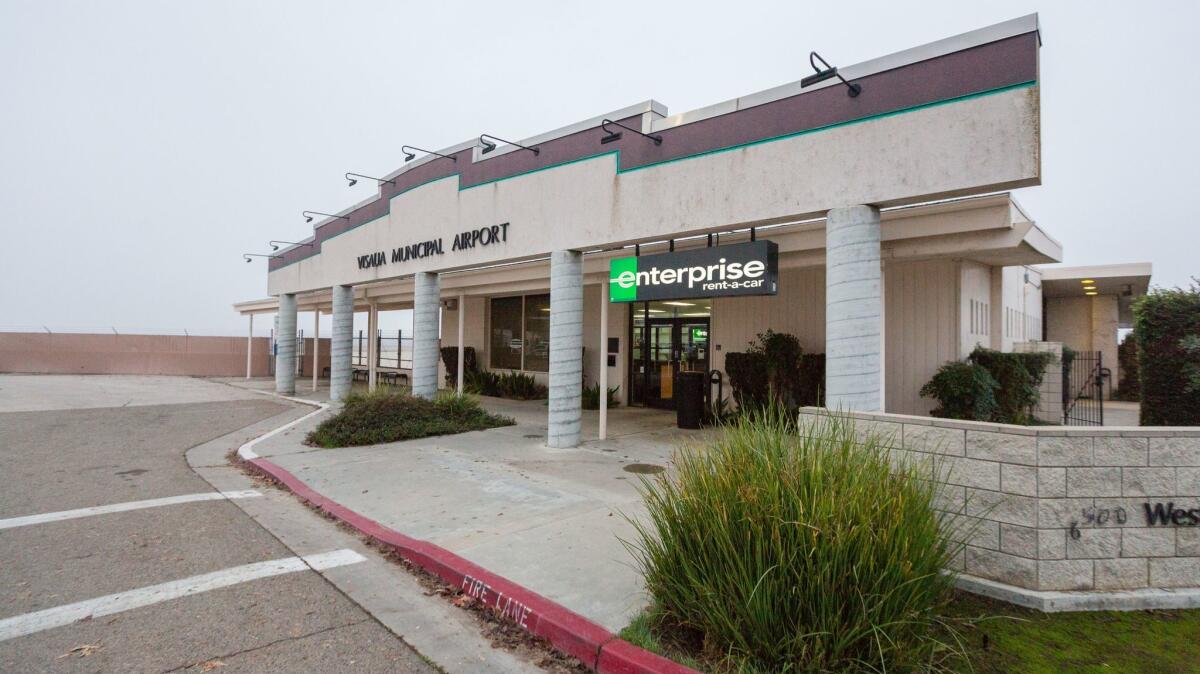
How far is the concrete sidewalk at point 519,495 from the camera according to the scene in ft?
15.4

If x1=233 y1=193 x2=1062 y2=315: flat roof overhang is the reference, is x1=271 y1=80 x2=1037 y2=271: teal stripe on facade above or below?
above

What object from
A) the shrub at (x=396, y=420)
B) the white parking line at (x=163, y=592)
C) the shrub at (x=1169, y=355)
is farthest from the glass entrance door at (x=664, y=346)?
the white parking line at (x=163, y=592)

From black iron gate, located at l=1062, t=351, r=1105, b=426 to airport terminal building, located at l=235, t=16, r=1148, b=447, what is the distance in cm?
153

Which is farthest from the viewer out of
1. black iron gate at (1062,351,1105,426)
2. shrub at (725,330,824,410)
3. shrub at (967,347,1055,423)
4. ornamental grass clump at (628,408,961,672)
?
black iron gate at (1062,351,1105,426)

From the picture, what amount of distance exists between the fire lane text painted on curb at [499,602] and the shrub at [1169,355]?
23.9 ft

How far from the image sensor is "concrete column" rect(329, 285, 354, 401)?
17.7 metres

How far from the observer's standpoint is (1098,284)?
17156mm

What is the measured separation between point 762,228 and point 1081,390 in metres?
13.6

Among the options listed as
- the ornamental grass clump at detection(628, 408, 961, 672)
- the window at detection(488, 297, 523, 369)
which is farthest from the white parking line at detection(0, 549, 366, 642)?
the window at detection(488, 297, 523, 369)

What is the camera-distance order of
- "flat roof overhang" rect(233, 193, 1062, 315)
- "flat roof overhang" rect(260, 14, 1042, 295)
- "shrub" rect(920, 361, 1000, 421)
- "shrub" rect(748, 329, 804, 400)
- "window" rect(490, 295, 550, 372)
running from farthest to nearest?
"window" rect(490, 295, 550, 372)
"shrub" rect(748, 329, 804, 400)
"shrub" rect(920, 361, 1000, 421)
"flat roof overhang" rect(233, 193, 1062, 315)
"flat roof overhang" rect(260, 14, 1042, 295)

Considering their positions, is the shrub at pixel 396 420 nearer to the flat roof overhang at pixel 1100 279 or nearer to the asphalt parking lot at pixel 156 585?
the asphalt parking lot at pixel 156 585

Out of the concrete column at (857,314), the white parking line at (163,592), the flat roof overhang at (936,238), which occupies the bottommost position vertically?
the white parking line at (163,592)

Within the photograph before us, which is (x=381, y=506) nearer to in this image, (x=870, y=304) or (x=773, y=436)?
(x=773, y=436)

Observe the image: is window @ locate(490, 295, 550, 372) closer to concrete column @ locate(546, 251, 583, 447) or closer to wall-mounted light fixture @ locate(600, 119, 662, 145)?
concrete column @ locate(546, 251, 583, 447)
